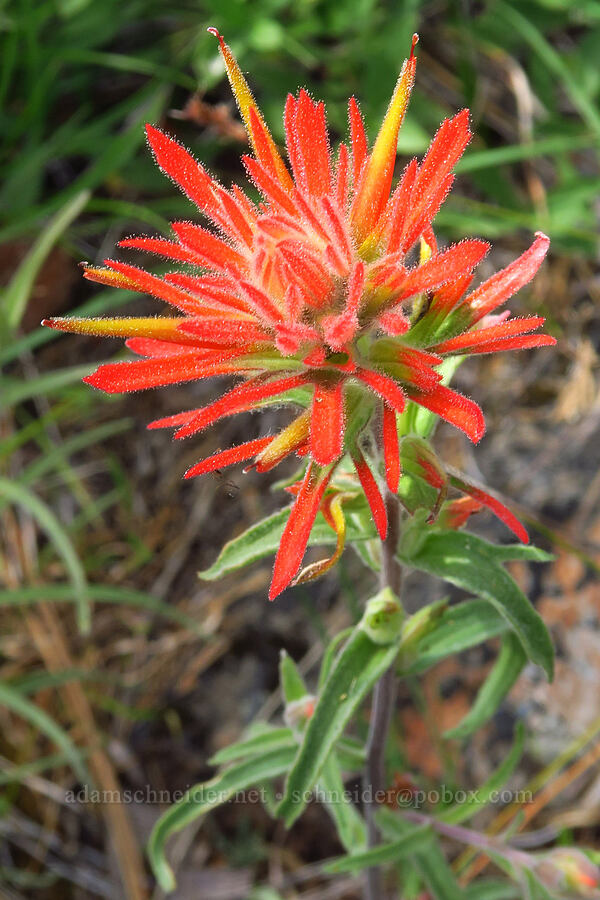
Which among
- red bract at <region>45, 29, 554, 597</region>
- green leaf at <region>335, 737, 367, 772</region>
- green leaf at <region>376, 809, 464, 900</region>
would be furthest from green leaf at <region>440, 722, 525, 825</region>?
red bract at <region>45, 29, 554, 597</region>

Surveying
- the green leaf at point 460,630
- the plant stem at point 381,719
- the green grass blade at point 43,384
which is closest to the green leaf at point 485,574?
the plant stem at point 381,719

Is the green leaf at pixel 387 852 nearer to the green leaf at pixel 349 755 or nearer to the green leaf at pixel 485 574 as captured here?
the green leaf at pixel 349 755

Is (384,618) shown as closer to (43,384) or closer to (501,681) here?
(501,681)

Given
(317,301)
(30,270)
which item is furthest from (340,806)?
(30,270)

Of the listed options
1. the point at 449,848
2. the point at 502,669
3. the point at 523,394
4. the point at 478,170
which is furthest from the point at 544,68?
the point at 449,848

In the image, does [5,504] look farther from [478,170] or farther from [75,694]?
[478,170]
